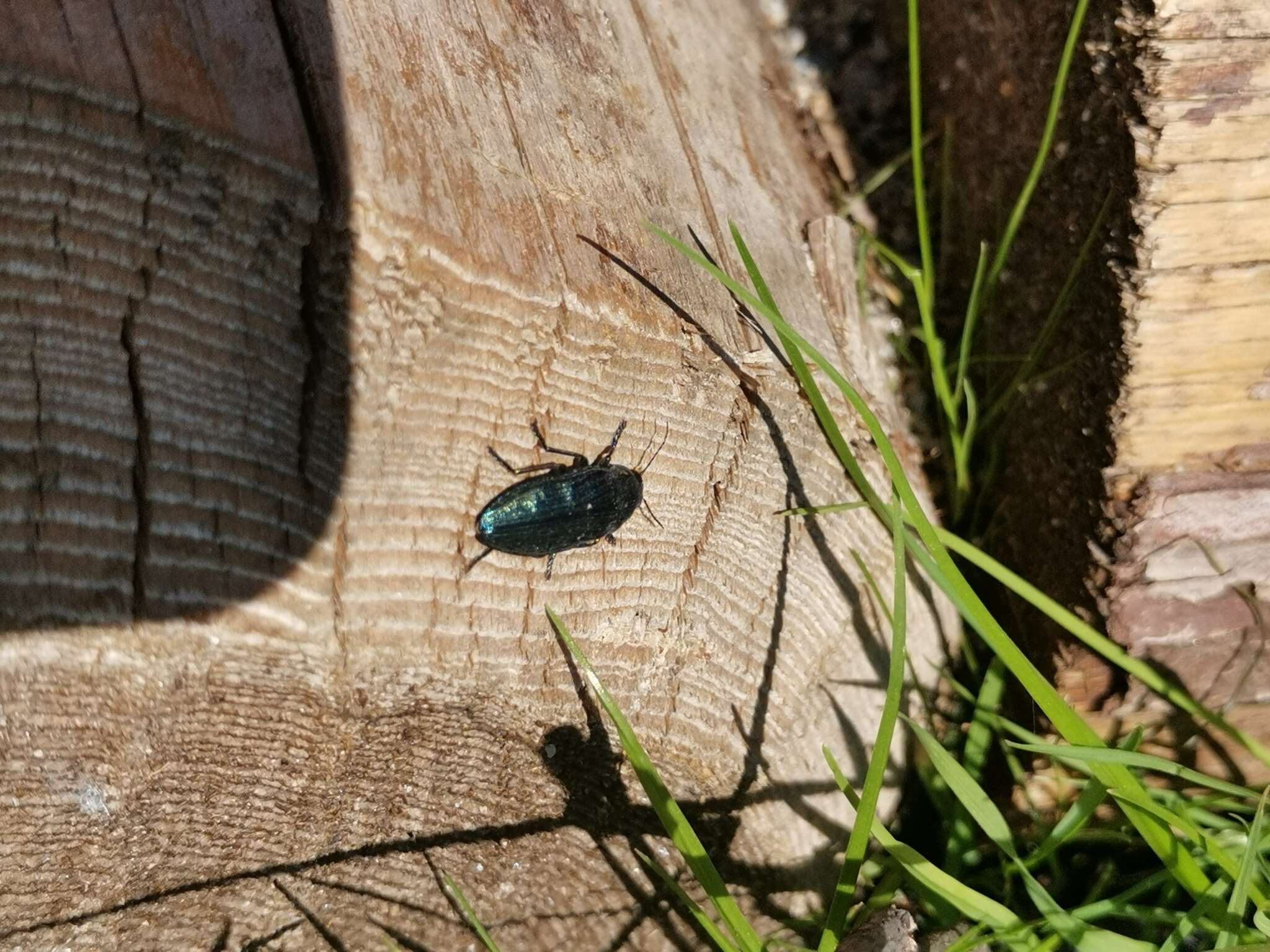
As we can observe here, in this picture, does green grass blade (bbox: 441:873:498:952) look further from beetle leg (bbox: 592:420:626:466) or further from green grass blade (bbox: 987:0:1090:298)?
green grass blade (bbox: 987:0:1090:298)

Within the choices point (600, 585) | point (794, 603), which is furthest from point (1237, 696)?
point (600, 585)

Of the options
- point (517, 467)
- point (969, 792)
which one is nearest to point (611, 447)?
point (517, 467)

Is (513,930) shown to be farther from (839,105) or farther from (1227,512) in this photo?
(839,105)

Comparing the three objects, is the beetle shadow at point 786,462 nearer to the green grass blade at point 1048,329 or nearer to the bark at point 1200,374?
the bark at point 1200,374

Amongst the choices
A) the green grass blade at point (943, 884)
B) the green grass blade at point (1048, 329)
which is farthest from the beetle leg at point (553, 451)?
the green grass blade at point (1048, 329)

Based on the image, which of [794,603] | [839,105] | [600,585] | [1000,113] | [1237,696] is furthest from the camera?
[839,105]

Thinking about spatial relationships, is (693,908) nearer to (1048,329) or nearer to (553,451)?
(553,451)
